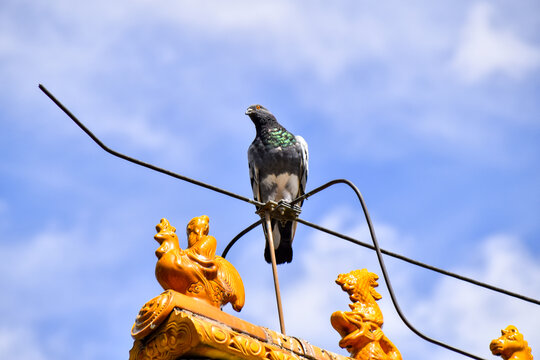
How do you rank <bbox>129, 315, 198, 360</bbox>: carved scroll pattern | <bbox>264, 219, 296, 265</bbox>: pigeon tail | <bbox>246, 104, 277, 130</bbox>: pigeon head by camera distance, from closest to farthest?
<bbox>129, 315, 198, 360</bbox>: carved scroll pattern < <bbox>264, 219, 296, 265</bbox>: pigeon tail < <bbox>246, 104, 277, 130</bbox>: pigeon head

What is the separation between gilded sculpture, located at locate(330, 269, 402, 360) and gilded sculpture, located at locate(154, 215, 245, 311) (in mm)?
832

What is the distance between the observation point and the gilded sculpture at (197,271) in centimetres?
357

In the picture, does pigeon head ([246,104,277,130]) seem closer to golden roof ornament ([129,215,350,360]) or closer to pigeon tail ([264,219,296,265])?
pigeon tail ([264,219,296,265])

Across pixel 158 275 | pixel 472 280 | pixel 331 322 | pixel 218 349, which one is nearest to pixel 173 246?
pixel 158 275

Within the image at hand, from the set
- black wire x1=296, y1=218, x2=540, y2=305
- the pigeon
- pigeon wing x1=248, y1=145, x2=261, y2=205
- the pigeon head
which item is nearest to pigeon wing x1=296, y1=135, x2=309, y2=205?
the pigeon

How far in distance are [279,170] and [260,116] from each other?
2.91 feet

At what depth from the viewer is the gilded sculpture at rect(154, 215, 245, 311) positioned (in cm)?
357

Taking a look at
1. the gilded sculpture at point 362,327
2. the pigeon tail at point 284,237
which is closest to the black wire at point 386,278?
the gilded sculpture at point 362,327

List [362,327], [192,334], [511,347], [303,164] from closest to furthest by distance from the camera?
1. [192,334]
2. [362,327]
3. [511,347]
4. [303,164]

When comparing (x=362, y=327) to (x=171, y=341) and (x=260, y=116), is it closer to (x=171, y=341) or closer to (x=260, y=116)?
(x=171, y=341)

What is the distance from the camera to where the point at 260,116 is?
9.77 m

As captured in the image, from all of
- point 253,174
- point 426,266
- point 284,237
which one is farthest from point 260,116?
point 426,266

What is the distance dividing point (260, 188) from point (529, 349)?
4.91m

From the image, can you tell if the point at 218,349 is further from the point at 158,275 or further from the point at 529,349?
the point at 529,349
